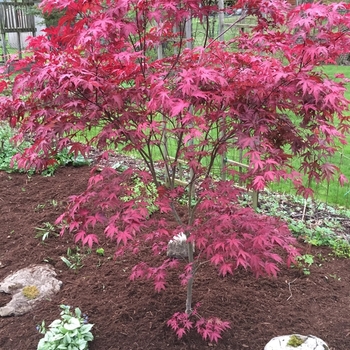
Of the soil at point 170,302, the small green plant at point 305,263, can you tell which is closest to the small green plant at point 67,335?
the soil at point 170,302

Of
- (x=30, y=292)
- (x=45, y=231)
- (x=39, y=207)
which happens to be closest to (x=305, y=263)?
(x=30, y=292)

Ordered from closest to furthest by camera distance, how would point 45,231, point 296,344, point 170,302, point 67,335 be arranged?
1. point 296,344
2. point 67,335
3. point 170,302
4. point 45,231

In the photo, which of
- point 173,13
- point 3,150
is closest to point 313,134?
point 173,13

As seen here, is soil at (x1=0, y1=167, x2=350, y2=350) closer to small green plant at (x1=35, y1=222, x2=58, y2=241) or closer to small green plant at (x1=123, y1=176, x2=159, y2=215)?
small green plant at (x1=35, y1=222, x2=58, y2=241)

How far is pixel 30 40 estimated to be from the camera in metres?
2.31

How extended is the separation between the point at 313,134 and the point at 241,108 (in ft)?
1.61

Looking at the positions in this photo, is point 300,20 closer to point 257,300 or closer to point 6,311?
point 257,300

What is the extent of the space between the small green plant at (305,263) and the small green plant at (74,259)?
1909 mm

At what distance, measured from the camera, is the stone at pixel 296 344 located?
92.2 inches

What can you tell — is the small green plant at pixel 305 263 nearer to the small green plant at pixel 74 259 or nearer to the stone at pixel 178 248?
the stone at pixel 178 248

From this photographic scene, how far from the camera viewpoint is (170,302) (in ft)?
10.2

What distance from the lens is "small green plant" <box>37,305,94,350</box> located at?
2619mm

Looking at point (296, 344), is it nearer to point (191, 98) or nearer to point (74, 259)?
point (191, 98)

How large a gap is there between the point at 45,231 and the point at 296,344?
2717mm
